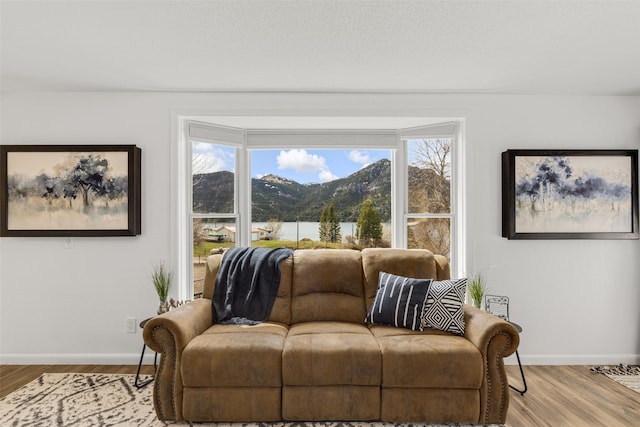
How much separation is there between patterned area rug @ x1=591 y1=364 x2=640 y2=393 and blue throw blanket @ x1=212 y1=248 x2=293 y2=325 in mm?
2854

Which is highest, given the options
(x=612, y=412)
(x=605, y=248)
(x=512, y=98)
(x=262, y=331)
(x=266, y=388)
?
(x=512, y=98)

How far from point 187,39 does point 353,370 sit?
2337 millimetres

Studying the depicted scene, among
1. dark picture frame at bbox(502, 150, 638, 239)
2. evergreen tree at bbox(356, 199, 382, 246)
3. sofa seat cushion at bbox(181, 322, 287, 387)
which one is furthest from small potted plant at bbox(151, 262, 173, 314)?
dark picture frame at bbox(502, 150, 638, 239)

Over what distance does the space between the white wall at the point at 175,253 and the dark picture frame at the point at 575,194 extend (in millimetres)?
124

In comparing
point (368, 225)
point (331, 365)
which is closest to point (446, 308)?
point (331, 365)

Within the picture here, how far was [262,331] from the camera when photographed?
2.76 m

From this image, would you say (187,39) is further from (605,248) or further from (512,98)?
(605,248)

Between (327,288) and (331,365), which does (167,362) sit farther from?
(327,288)

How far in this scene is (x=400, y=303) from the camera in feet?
9.37

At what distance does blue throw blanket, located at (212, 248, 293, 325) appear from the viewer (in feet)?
9.96

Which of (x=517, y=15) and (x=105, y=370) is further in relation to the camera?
(x=105, y=370)

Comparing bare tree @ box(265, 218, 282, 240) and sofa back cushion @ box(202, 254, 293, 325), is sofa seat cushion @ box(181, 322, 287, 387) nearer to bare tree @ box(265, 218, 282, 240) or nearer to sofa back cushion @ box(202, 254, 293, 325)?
sofa back cushion @ box(202, 254, 293, 325)

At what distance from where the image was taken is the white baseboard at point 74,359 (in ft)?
11.4

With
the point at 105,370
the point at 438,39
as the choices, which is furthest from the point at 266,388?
the point at 438,39
